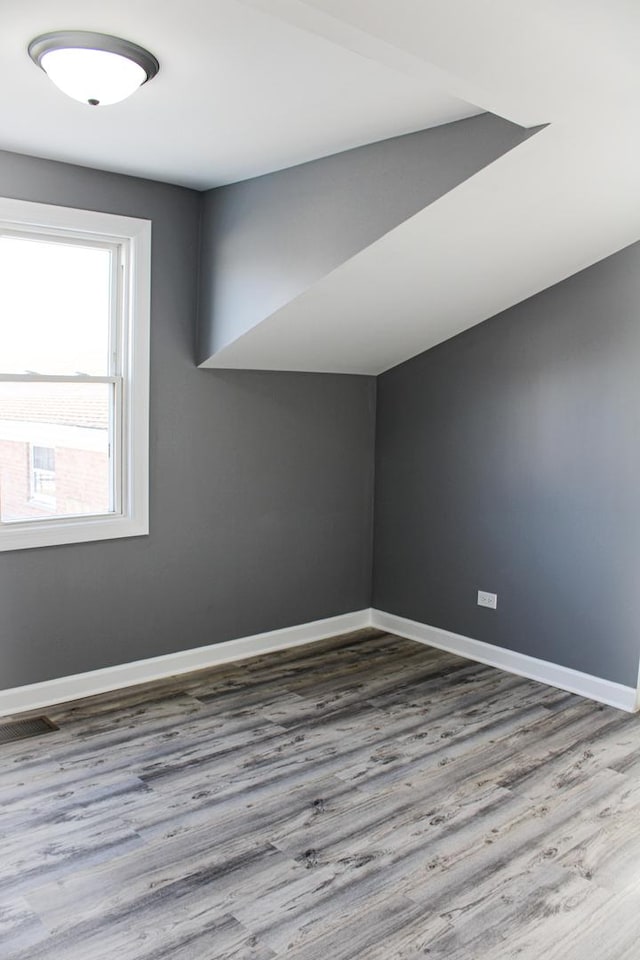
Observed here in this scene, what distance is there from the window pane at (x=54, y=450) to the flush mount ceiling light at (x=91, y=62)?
1536 mm

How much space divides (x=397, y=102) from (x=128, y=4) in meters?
0.96

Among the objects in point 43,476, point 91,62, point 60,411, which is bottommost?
point 43,476

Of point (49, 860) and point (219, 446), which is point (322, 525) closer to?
point (219, 446)

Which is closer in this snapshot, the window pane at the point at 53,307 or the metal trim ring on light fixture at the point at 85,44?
the metal trim ring on light fixture at the point at 85,44

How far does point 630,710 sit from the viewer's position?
3.85 m

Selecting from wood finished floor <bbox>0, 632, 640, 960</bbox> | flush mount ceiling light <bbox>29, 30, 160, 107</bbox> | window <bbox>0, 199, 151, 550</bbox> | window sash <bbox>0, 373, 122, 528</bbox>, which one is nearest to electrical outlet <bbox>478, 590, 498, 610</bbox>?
wood finished floor <bbox>0, 632, 640, 960</bbox>

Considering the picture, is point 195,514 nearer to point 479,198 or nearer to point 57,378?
point 57,378

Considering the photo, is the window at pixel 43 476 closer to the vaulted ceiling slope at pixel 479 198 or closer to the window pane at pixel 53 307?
the window pane at pixel 53 307

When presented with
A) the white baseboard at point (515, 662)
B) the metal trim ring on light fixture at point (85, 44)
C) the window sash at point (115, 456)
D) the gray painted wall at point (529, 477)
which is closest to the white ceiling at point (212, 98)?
the metal trim ring on light fixture at point (85, 44)

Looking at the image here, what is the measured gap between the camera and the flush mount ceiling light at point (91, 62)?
7.70ft

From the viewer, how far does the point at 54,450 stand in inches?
149

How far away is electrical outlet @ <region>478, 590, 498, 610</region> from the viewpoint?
445 cm

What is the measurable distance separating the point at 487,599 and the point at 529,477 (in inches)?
27.9

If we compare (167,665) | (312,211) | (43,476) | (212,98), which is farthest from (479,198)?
(167,665)
